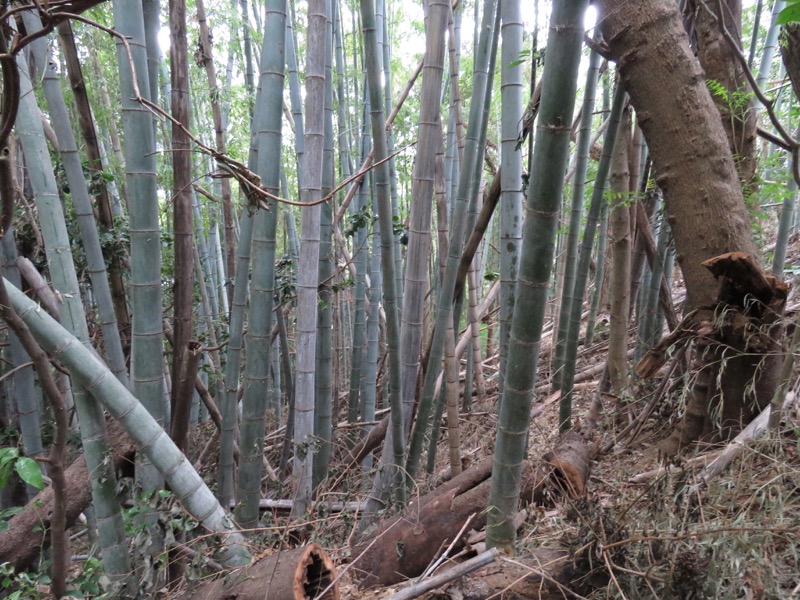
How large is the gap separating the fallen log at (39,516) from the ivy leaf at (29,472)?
74cm

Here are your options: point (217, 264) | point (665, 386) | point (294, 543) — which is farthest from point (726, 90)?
point (217, 264)

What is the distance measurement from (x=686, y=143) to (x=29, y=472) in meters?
2.17

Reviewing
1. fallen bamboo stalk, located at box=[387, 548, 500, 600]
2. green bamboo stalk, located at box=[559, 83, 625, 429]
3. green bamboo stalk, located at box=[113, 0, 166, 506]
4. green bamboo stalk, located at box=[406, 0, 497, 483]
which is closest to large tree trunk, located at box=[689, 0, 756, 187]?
green bamboo stalk, located at box=[559, 83, 625, 429]

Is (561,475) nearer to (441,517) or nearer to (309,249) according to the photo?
(441,517)

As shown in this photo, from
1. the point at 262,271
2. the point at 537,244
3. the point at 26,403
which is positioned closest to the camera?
the point at 537,244

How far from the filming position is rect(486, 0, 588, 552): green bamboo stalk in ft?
3.35

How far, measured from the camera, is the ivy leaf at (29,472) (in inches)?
50.8

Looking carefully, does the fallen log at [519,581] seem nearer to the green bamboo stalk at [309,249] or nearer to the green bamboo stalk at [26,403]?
the green bamboo stalk at [309,249]

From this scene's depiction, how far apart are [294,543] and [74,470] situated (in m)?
1.02

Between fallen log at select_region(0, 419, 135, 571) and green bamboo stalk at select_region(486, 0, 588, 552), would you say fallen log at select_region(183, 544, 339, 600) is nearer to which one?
green bamboo stalk at select_region(486, 0, 588, 552)

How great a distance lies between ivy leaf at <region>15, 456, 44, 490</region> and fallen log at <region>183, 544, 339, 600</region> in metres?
0.57

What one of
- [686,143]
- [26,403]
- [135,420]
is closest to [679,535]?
[686,143]

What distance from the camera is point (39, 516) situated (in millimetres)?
2143

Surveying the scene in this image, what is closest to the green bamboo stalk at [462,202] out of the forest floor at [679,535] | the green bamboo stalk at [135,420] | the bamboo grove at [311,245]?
the bamboo grove at [311,245]
